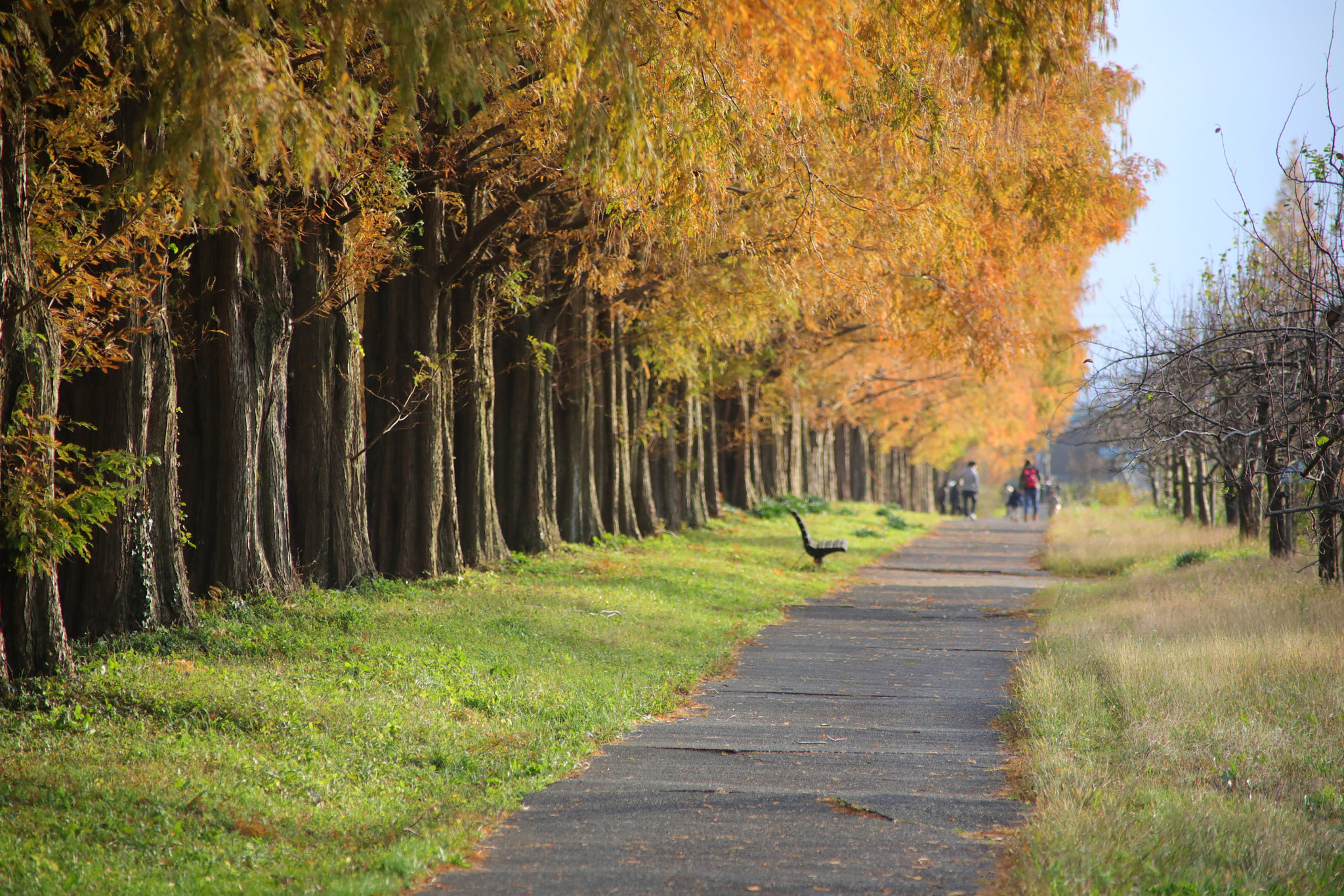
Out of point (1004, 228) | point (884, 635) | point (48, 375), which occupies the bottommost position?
point (884, 635)

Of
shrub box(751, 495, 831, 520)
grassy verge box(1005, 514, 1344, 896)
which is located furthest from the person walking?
grassy verge box(1005, 514, 1344, 896)

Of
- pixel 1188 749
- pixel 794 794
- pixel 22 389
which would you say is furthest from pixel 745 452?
pixel 794 794

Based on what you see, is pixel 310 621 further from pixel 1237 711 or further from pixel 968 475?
pixel 968 475

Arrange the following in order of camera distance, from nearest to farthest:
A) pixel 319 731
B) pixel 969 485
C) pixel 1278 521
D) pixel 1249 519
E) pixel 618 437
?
1. pixel 319 731
2. pixel 1278 521
3. pixel 618 437
4. pixel 1249 519
5. pixel 969 485

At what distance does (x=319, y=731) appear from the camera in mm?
7555

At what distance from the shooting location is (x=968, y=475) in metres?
47.0

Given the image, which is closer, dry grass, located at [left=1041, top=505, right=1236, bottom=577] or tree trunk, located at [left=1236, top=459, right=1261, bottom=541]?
tree trunk, located at [left=1236, top=459, right=1261, bottom=541]

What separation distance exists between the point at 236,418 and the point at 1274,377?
10.5 m

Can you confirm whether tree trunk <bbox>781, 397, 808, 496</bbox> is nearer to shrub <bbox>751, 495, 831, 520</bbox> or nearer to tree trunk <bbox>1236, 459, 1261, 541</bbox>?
shrub <bbox>751, 495, 831, 520</bbox>

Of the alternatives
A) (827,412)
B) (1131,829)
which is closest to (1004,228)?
(1131,829)

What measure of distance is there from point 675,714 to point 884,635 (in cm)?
503

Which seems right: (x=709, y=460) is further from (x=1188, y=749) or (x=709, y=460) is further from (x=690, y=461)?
(x=1188, y=749)

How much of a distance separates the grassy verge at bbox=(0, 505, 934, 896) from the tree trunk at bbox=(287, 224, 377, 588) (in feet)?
1.88

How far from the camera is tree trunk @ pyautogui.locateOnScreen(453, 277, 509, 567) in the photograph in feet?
50.7
